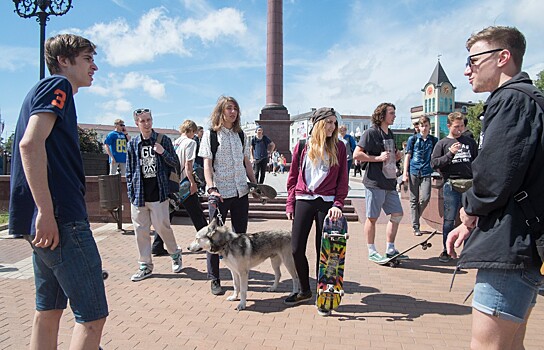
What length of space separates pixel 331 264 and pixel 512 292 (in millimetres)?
2512

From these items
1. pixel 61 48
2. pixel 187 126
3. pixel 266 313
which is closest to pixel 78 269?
pixel 61 48

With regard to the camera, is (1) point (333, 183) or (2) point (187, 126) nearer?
(1) point (333, 183)

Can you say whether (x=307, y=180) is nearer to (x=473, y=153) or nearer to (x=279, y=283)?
(x=279, y=283)

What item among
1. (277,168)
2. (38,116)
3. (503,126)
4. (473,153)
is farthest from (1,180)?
(277,168)

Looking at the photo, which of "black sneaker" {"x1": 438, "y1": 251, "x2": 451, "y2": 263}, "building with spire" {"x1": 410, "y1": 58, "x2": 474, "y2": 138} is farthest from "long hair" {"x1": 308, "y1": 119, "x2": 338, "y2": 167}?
"building with spire" {"x1": 410, "y1": 58, "x2": 474, "y2": 138}

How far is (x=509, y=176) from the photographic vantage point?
197 centimetres

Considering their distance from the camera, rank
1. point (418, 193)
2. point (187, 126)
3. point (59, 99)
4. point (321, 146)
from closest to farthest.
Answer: point (59, 99), point (321, 146), point (187, 126), point (418, 193)

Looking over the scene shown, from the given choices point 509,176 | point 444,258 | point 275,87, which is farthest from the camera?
point 275,87

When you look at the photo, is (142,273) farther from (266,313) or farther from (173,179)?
(266,313)

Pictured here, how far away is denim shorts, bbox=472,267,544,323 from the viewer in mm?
2029

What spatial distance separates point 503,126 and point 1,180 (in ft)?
39.2

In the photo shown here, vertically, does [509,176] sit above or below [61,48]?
below

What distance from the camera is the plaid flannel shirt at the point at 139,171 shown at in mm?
5781

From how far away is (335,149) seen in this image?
4641 mm
